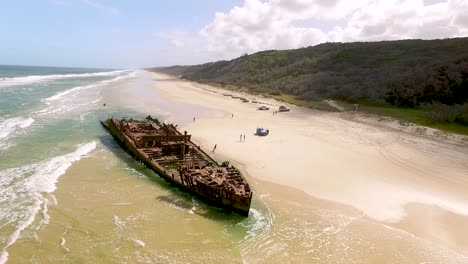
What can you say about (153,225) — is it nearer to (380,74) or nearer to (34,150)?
(34,150)

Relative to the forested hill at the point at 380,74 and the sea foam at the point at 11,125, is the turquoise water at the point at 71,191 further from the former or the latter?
the forested hill at the point at 380,74

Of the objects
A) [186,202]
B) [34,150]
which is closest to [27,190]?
[34,150]

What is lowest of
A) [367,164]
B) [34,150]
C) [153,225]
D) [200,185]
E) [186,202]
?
[153,225]

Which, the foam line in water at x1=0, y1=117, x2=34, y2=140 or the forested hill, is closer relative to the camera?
the foam line in water at x1=0, y1=117, x2=34, y2=140

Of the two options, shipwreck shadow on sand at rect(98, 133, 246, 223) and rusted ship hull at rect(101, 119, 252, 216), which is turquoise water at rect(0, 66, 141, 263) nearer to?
rusted ship hull at rect(101, 119, 252, 216)

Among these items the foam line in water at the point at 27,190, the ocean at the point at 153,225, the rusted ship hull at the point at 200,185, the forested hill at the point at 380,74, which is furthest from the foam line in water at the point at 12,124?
the forested hill at the point at 380,74

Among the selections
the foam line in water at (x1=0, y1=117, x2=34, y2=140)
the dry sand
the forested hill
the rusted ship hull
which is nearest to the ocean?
the rusted ship hull
